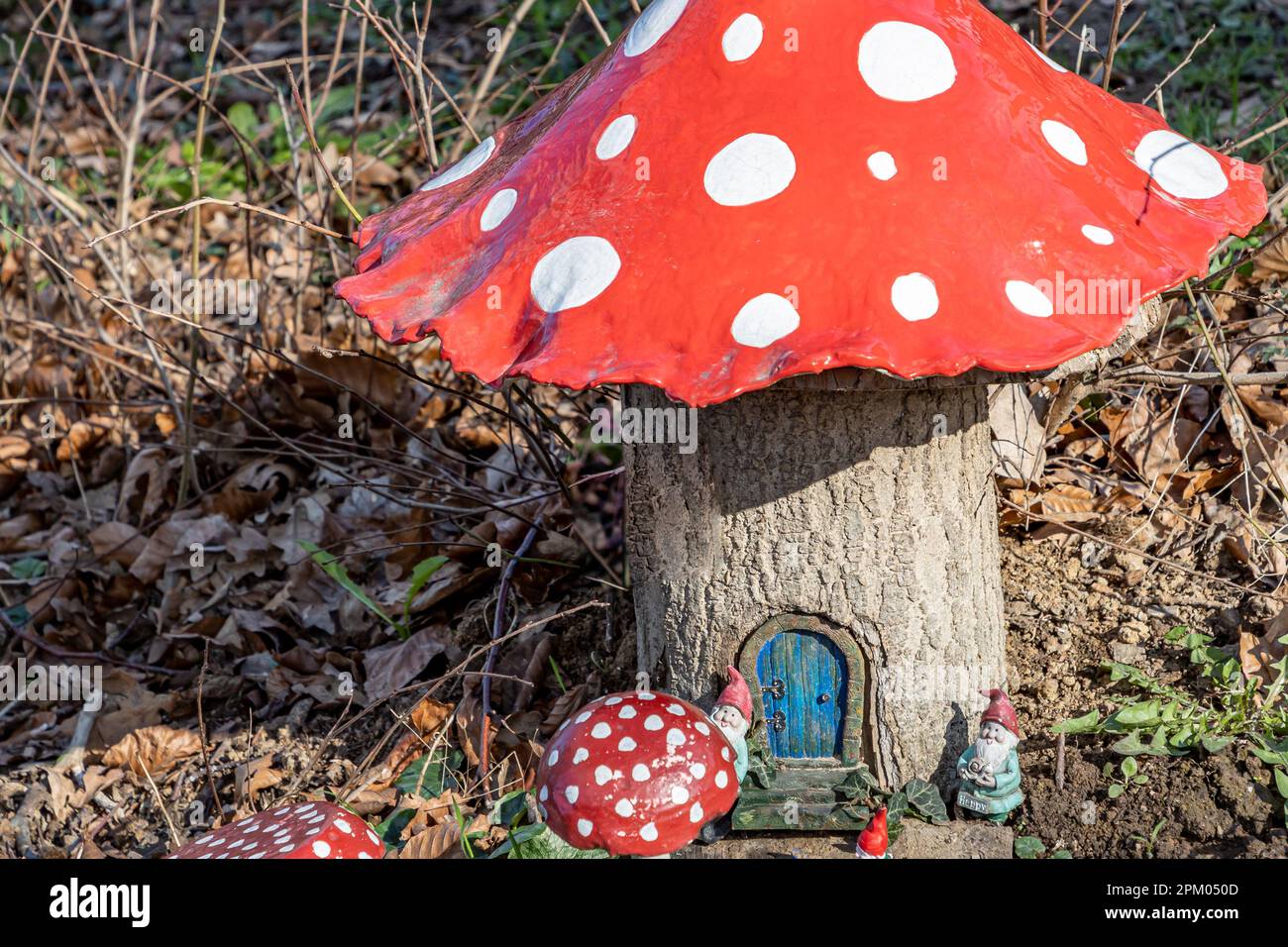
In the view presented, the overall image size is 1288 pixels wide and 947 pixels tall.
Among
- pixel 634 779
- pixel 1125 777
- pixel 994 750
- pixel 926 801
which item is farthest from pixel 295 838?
pixel 1125 777

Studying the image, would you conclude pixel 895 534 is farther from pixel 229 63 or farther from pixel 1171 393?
pixel 229 63

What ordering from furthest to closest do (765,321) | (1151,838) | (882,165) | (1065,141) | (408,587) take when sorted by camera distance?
(408,587), (1151,838), (1065,141), (882,165), (765,321)

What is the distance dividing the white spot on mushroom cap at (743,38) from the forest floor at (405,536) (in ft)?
3.30

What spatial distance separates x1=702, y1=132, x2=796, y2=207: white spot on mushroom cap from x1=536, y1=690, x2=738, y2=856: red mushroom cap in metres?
0.96

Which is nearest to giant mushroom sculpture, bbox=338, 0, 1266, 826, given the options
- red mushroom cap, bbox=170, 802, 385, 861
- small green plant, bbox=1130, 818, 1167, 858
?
small green plant, bbox=1130, 818, 1167, 858

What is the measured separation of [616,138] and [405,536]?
2012 millimetres

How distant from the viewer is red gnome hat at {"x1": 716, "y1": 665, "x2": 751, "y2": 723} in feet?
8.57

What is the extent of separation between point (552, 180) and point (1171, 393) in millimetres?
2136

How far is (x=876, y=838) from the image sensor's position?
7.83ft

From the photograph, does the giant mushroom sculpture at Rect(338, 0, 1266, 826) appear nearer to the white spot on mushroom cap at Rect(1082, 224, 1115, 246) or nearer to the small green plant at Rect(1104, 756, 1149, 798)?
the white spot on mushroom cap at Rect(1082, 224, 1115, 246)

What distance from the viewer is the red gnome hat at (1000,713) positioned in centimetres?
255

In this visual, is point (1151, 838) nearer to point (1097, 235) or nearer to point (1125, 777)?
point (1125, 777)

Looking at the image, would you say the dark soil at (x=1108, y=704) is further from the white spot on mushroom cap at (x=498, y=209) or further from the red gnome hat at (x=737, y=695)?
the white spot on mushroom cap at (x=498, y=209)
